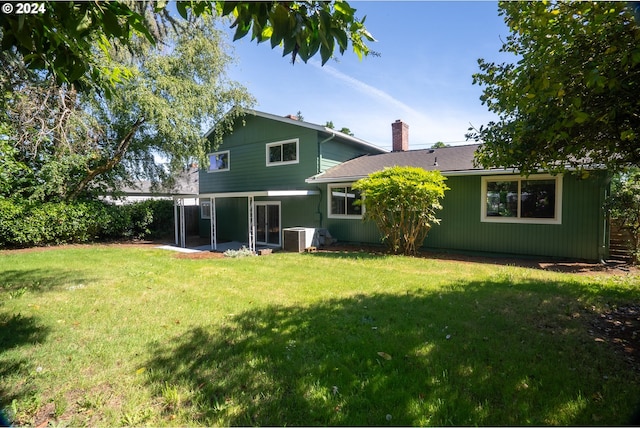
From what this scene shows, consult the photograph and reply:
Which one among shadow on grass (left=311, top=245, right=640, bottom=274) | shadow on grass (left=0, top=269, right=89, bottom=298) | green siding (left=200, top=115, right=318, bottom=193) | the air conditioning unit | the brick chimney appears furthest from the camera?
the brick chimney

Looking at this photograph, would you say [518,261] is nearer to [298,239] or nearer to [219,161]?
[298,239]

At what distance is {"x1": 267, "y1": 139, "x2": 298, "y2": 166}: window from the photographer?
565 inches

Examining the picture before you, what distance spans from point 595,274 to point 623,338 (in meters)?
4.57

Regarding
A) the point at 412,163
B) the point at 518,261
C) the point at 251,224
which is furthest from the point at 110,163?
the point at 518,261

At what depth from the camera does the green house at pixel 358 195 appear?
8906 mm

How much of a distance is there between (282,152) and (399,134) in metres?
6.54

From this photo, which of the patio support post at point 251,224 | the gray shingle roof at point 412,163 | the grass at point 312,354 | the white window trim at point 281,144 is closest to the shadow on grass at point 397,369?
the grass at point 312,354

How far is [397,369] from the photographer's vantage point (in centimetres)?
294

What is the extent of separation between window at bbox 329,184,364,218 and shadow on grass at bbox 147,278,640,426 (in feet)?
27.4

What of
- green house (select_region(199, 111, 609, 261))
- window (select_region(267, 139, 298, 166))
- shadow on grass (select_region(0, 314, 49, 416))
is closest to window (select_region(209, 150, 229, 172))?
green house (select_region(199, 111, 609, 261))

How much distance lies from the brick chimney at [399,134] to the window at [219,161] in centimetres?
916

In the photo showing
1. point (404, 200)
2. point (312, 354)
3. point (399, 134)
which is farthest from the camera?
point (399, 134)

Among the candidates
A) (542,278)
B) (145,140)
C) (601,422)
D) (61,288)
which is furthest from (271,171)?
(601,422)

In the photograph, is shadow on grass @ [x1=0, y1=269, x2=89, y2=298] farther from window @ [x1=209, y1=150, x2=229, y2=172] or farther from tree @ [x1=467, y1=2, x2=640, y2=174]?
window @ [x1=209, y1=150, x2=229, y2=172]
